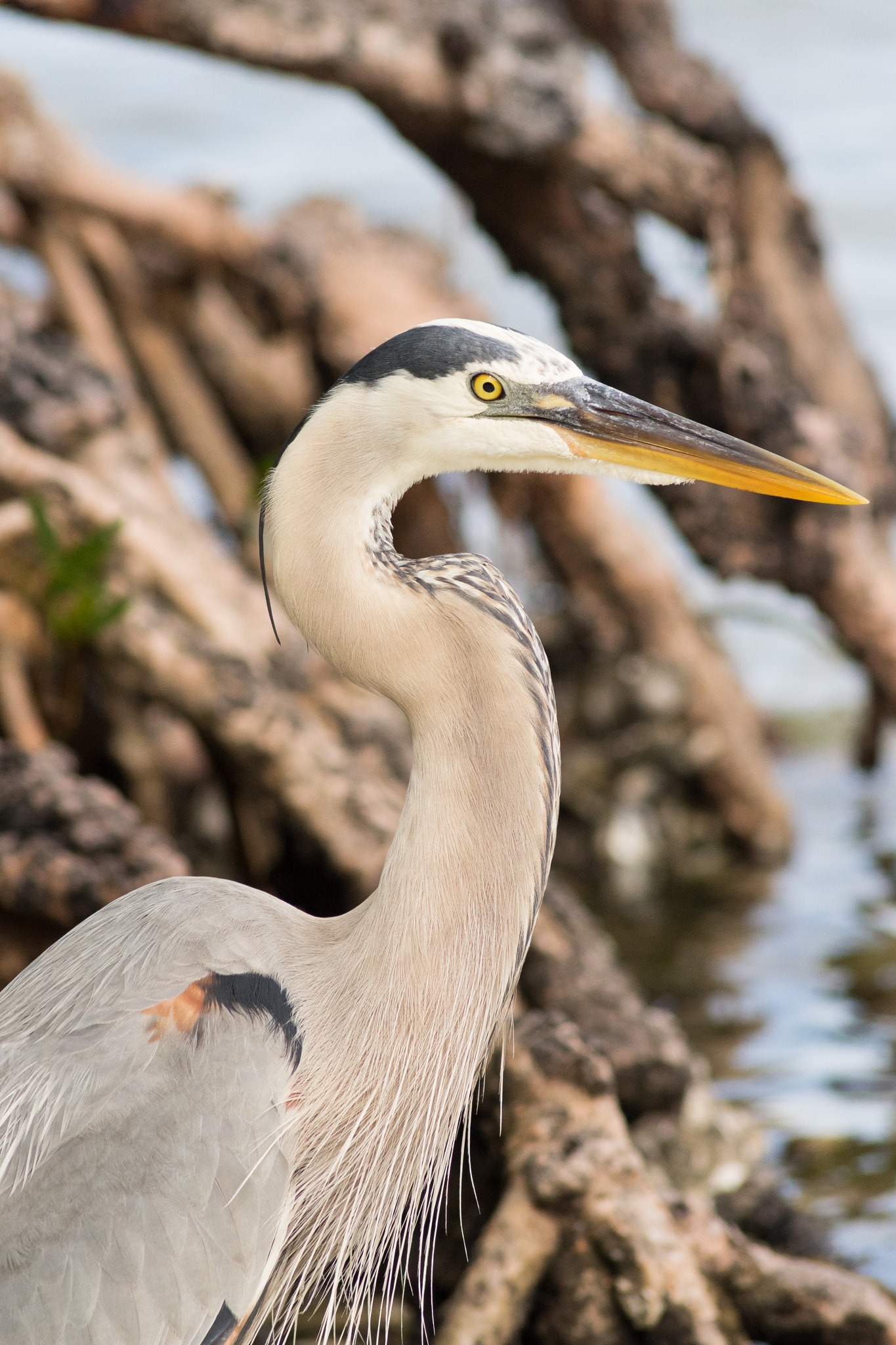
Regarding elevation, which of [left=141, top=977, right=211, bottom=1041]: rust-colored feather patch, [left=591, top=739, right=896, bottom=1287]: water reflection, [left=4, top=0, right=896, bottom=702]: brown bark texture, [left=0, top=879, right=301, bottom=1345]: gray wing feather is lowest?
[left=591, top=739, right=896, bottom=1287]: water reflection

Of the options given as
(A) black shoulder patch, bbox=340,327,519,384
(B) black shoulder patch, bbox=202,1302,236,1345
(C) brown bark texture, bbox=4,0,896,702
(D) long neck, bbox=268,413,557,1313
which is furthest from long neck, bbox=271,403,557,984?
(C) brown bark texture, bbox=4,0,896,702

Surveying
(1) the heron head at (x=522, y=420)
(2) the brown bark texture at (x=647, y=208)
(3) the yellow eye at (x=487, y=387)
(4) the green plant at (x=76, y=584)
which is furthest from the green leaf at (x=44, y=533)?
(3) the yellow eye at (x=487, y=387)

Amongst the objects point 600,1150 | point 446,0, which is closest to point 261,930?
point 600,1150

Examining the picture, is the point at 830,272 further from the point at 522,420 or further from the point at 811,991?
the point at 522,420

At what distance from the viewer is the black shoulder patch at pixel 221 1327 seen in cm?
189

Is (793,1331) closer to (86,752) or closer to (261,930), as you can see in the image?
(261,930)

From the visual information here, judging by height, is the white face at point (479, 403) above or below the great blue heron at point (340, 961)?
above

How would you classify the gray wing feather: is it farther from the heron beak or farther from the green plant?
the green plant

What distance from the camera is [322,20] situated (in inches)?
172

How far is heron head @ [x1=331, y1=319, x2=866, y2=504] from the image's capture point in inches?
76.9

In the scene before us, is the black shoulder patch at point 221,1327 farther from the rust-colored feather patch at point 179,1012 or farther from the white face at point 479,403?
the white face at point 479,403

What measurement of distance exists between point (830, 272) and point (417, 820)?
4221 millimetres

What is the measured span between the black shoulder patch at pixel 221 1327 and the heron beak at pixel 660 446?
4.19ft

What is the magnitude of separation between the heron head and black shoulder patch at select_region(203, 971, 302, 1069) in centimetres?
77
